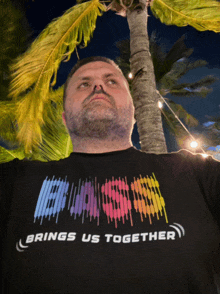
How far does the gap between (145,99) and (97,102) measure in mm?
1555

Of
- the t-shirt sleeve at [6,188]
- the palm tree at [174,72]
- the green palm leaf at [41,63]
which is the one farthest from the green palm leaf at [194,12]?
the palm tree at [174,72]

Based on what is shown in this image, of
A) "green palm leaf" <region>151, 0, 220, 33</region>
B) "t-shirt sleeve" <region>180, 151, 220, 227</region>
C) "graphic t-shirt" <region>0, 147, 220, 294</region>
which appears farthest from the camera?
"green palm leaf" <region>151, 0, 220, 33</region>

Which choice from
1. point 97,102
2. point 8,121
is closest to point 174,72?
point 8,121

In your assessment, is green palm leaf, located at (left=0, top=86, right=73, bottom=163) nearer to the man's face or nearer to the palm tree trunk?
the palm tree trunk

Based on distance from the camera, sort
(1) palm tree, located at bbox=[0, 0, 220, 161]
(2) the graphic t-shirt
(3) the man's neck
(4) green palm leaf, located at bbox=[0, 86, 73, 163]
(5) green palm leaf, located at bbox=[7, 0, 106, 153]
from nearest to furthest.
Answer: (2) the graphic t-shirt
(3) the man's neck
(1) palm tree, located at bbox=[0, 0, 220, 161]
(5) green palm leaf, located at bbox=[7, 0, 106, 153]
(4) green palm leaf, located at bbox=[0, 86, 73, 163]

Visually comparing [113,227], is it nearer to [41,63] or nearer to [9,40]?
[41,63]

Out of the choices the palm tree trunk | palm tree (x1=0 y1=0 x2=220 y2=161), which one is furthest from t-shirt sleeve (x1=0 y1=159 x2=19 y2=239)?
palm tree (x1=0 y1=0 x2=220 y2=161)

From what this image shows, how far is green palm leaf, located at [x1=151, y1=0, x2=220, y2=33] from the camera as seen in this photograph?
3.60 metres

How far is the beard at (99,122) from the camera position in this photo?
1.42 m

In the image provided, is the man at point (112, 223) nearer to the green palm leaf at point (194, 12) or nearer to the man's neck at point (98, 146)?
the man's neck at point (98, 146)

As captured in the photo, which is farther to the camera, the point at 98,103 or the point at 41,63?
the point at 41,63

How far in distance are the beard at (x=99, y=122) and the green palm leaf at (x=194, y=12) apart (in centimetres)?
327

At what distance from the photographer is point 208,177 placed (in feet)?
3.78

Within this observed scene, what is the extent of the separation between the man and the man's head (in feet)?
0.52
